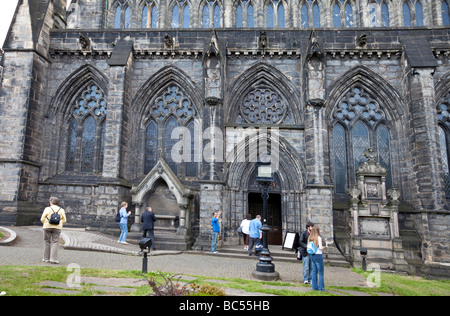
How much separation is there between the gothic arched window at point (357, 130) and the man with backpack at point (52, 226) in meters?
11.6

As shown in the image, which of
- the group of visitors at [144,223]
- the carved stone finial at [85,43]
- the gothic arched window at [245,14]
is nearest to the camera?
the group of visitors at [144,223]

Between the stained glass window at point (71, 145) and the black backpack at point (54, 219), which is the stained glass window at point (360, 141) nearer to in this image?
the black backpack at point (54, 219)

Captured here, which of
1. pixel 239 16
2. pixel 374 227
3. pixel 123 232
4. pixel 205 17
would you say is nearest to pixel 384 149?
pixel 374 227

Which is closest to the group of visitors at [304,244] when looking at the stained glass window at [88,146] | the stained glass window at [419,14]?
the stained glass window at [88,146]

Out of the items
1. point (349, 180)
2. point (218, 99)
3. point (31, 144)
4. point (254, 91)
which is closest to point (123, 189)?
point (31, 144)

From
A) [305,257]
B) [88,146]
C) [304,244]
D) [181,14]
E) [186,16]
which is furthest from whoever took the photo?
[186,16]

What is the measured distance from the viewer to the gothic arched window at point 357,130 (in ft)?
46.0

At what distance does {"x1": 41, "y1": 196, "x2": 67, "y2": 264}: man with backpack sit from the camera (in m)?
6.87

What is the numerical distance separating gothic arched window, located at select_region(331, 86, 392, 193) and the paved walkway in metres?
5.99

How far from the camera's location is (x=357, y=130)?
566 inches

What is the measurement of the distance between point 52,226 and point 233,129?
27.4 ft

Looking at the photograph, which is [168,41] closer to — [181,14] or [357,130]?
[181,14]

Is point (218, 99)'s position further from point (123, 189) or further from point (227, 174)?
point (123, 189)

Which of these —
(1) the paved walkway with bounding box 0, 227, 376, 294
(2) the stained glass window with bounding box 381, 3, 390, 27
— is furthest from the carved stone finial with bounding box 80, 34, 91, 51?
(2) the stained glass window with bounding box 381, 3, 390, 27
